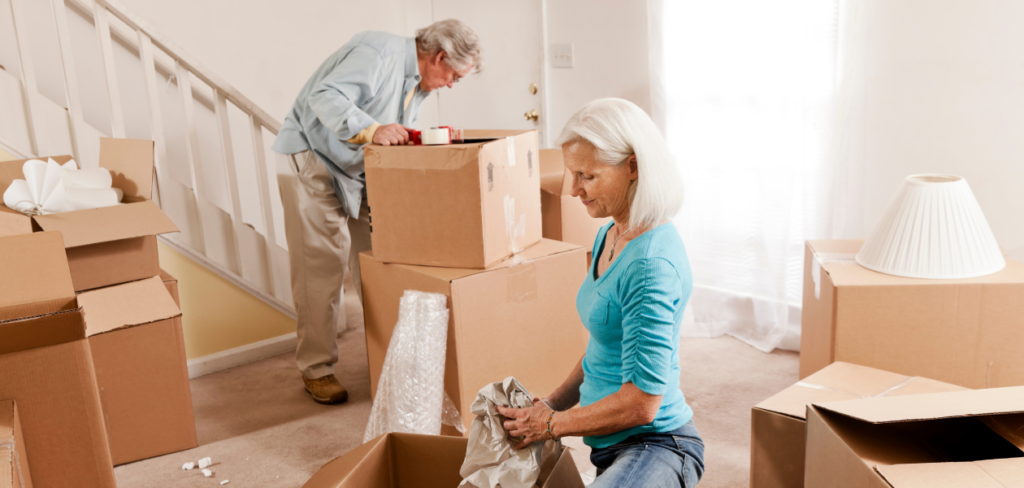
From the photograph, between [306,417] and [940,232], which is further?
[306,417]

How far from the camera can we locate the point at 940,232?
158cm

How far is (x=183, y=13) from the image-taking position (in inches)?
132

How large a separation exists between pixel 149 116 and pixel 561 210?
1.74 m

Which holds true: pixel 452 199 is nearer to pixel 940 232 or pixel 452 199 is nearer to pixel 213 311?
pixel 940 232

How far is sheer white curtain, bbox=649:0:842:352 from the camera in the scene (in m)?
2.40

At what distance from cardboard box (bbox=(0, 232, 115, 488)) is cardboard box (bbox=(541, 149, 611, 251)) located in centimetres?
152

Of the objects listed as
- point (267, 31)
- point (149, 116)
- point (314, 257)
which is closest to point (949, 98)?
point (314, 257)

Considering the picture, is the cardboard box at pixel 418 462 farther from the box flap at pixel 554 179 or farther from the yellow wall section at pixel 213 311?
the yellow wall section at pixel 213 311

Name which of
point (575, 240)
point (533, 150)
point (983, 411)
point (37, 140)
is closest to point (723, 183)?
point (575, 240)

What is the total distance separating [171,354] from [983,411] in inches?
78.4

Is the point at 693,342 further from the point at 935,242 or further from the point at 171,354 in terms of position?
the point at 171,354

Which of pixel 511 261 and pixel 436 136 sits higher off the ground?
pixel 436 136

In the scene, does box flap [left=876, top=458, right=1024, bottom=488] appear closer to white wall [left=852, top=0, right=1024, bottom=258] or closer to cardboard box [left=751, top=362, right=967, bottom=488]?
cardboard box [left=751, top=362, right=967, bottom=488]

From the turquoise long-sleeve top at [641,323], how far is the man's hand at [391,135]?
33.9 inches
